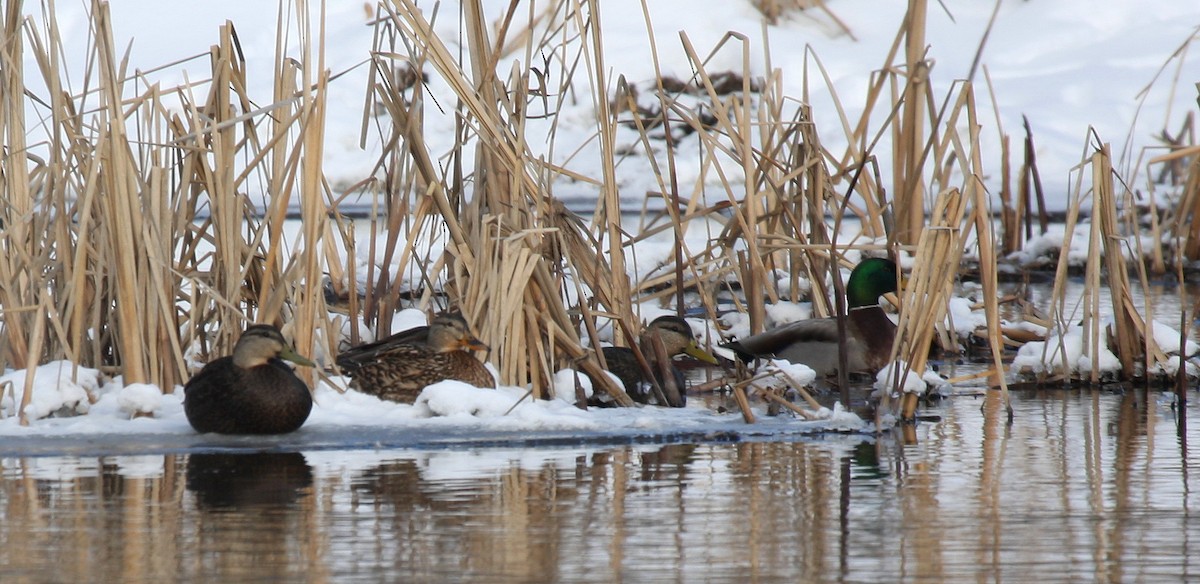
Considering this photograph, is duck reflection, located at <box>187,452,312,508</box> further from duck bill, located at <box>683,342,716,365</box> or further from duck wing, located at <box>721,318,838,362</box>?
duck wing, located at <box>721,318,838,362</box>

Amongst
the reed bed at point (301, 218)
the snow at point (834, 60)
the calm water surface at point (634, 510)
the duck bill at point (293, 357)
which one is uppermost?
the snow at point (834, 60)

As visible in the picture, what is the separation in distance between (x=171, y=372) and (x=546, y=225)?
4.34 ft

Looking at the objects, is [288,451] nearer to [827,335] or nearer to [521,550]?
[521,550]

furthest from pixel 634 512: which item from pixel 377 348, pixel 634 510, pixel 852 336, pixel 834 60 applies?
pixel 834 60

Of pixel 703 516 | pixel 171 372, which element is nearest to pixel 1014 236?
pixel 171 372

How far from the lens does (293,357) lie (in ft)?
18.3

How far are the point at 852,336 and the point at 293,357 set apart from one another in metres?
3.03

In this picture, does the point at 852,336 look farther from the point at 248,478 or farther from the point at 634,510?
the point at 634,510

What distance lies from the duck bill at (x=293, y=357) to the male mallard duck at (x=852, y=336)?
2283 millimetres

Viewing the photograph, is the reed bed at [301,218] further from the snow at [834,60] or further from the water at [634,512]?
the snow at [834,60]

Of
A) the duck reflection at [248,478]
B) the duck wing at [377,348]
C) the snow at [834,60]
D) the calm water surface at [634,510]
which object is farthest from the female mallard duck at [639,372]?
the snow at [834,60]

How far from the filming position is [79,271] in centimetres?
564

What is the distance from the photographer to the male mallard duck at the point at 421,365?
244 inches

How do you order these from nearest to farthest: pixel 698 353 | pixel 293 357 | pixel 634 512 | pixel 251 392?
pixel 634 512, pixel 251 392, pixel 293 357, pixel 698 353
